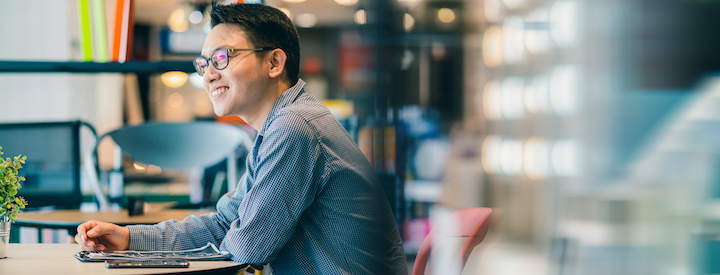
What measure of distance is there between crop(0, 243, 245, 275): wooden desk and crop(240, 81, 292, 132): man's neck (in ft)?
1.20

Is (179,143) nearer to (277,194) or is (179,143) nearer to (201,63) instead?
(201,63)

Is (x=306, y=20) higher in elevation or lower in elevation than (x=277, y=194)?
higher

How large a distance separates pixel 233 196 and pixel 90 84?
18.8 ft

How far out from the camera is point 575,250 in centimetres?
64

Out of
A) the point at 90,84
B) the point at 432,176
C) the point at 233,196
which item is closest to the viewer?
the point at 432,176

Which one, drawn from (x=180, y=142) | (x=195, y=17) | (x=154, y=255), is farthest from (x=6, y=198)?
(x=195, y=17)

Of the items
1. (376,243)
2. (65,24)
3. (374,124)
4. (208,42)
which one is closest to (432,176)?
(374,124)

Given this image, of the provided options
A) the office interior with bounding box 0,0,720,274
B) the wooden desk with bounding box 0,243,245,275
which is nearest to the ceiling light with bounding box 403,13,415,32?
the office interior with bounding box 0,0,720,274

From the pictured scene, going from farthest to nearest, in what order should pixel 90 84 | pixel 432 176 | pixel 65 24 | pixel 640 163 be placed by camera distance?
pixel 90 84
pixel 65 24
pixel 432 176
pixel 640 163

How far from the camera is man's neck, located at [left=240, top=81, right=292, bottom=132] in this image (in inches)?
54.9

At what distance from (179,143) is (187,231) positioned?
1487 millimetres

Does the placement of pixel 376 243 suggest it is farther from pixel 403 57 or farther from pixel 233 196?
pixel 403 57

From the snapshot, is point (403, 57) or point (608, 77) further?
point (403, 57)

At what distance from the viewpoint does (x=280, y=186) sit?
116 centimetres
